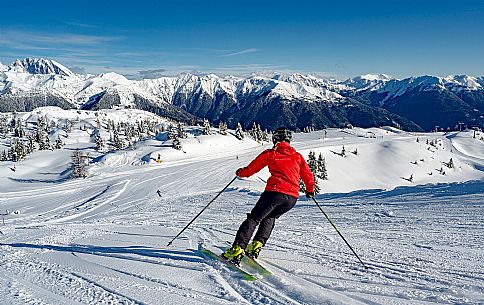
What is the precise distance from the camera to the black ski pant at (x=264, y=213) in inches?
233

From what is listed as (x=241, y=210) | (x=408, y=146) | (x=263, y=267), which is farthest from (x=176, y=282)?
(x=408, y=146)

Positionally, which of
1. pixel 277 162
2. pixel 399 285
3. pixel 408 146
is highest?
pixel 277 162

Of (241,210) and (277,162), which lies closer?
(277,162)

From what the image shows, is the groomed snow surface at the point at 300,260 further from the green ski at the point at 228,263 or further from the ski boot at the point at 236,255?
the ski boot at the point at 236,255

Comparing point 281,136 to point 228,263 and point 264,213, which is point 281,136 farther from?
point 228,263

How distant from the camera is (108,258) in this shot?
657 cm

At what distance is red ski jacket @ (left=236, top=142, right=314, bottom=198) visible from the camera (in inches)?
235

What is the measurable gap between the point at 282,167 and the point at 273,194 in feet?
1.49

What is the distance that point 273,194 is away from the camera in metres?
5.92

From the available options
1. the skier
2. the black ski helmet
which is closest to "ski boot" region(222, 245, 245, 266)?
the skier

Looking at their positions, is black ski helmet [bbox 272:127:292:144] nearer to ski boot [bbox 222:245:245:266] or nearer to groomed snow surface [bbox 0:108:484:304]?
ski boot [bbox 222:245:245:266]

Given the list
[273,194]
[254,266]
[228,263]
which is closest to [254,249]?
[254,266]

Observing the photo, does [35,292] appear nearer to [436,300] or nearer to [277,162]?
[277,162]

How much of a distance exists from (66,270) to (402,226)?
8004mm
